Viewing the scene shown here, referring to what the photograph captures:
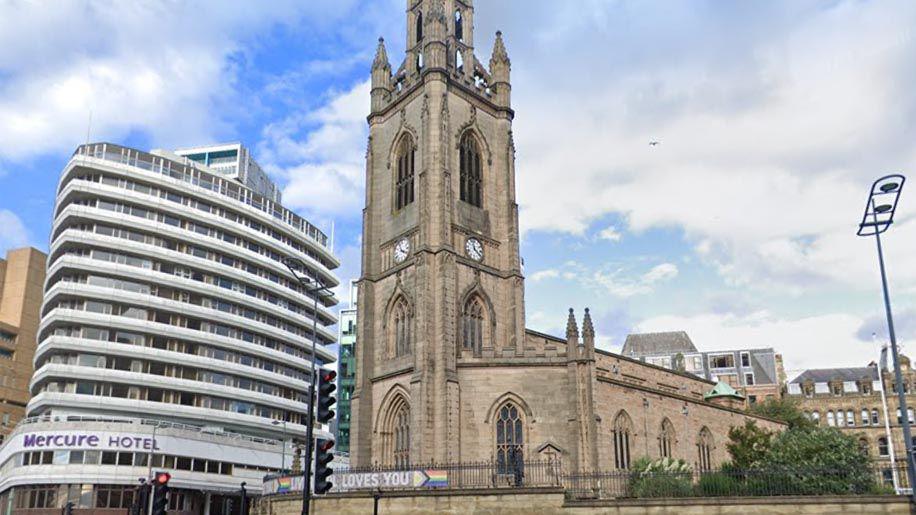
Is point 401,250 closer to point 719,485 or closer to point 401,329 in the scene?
point 401,329

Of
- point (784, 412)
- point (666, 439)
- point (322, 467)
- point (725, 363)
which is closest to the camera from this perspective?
point (322, 467)

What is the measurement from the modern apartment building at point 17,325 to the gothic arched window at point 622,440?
72.3 m

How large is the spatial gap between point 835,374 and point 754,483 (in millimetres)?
73551

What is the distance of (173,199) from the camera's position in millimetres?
74062

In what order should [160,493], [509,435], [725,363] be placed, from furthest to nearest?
[725,363]
[509,435]
[160,493]

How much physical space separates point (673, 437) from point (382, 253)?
22701 mm

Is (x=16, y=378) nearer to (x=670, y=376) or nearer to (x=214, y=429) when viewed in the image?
(x=214, y=429)

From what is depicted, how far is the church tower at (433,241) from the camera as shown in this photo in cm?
4450

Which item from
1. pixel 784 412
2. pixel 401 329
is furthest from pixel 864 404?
pixel 401 329

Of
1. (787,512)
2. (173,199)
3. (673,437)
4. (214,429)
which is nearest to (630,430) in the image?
(673,437)

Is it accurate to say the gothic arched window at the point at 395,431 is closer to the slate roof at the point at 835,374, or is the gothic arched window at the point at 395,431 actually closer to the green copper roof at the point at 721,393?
the green copper roof at the point at 721,393

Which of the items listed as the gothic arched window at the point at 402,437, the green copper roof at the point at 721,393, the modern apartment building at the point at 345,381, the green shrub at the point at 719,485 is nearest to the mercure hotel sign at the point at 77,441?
the gothic arched window at the point at 402,437

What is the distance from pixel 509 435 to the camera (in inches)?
1698

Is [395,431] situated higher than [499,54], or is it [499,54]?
[499,54]
